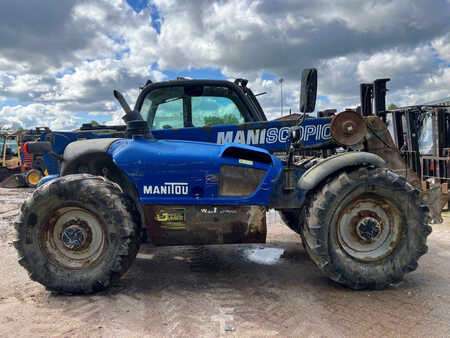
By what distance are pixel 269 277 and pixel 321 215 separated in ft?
3.59

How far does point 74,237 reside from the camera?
3.81 m

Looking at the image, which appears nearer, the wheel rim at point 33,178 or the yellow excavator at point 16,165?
the wheel rim at point 33,178

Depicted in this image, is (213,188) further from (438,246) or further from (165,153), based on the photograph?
(438,246)

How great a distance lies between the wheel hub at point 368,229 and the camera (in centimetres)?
393

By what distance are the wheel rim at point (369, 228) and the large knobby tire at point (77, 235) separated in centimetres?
222

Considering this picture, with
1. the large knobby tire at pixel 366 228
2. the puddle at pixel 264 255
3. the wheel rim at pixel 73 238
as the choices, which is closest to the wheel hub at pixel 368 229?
the large knobby tire at pixel 366 228

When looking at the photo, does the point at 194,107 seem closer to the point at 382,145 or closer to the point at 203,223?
the point at 203,223

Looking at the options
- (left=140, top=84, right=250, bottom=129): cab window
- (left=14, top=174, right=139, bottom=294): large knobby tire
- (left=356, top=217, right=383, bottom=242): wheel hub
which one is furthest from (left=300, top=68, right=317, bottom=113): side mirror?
(left=14, top=174, right=139, bottom=294): large knobby tire

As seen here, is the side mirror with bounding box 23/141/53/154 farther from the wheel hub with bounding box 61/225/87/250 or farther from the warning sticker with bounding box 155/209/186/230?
the warning sticker with bounding box 155/209/186/230

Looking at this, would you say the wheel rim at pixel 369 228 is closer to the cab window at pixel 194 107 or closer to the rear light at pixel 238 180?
the rear light at pixel 238 180

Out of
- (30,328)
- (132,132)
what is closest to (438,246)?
Result: (132,132)

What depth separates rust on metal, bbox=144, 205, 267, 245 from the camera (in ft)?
12.7

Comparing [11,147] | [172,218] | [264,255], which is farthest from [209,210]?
[11,147]

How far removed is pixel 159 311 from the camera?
3441mm
